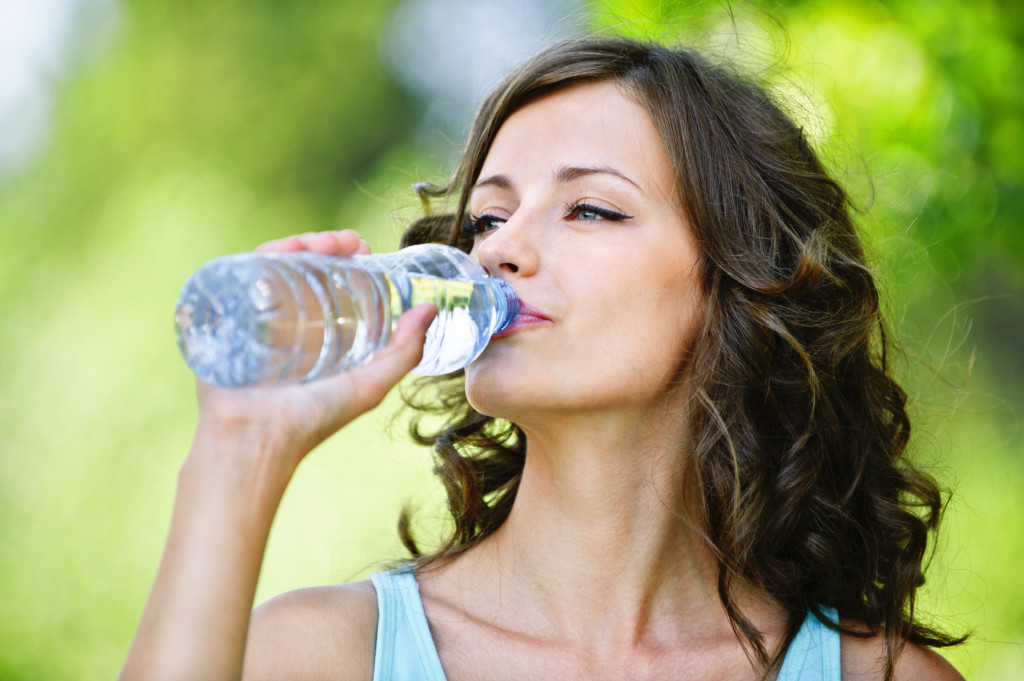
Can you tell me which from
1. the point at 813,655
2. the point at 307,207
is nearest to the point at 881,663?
the point at 813,655

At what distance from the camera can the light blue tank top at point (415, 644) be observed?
1738 mm

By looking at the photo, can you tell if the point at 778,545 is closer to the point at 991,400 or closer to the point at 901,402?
the point at 901,402

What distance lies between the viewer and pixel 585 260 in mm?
1689

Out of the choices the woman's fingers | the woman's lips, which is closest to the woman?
the woman's lips

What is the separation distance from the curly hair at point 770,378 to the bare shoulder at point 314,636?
0.84ft

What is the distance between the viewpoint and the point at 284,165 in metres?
5.76

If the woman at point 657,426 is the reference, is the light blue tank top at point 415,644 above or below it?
below

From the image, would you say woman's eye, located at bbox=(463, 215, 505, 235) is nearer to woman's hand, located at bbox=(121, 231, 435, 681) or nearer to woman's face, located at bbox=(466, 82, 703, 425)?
woman's face, located at bbox=(466, 82, 703, 425)

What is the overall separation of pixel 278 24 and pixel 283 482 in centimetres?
537

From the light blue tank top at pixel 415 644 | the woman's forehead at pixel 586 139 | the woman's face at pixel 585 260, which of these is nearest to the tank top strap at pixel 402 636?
the light blue tank top at pixel 415 644

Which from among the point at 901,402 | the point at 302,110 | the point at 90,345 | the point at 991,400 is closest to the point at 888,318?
the point at 901,402

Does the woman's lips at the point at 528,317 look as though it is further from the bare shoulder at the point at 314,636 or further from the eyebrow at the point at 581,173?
the bare shoulder at the point at 314,636

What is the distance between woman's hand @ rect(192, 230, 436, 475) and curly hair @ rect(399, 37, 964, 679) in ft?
2.47

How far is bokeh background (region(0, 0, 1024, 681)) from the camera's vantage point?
9.57 feet
